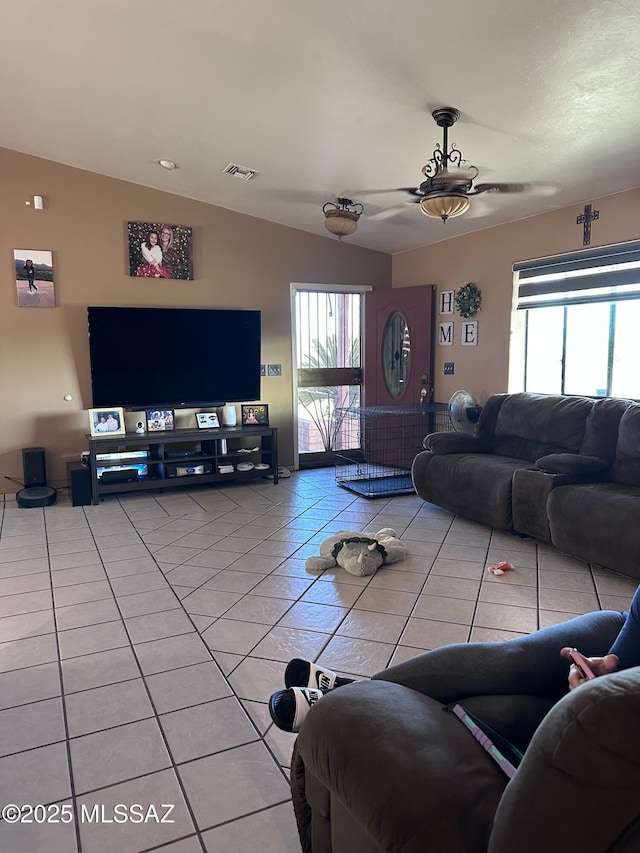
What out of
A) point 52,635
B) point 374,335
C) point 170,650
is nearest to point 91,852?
point 170,650

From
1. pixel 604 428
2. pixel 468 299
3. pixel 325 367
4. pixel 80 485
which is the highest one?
pixel 468 299

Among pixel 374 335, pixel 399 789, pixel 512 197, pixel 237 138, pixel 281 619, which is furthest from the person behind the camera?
pixel 374 335

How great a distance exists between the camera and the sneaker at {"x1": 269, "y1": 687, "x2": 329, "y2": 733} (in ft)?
4.71

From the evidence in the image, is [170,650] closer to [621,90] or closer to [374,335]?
[621,90]

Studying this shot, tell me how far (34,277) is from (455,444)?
13.3 feet

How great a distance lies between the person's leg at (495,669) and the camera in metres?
1.36

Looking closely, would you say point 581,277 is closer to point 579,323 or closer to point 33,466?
point 579,323

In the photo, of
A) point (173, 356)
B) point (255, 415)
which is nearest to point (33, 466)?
point (173, 356)

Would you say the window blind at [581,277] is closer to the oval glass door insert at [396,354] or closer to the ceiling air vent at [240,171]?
the oval glass door insert at [396,354]

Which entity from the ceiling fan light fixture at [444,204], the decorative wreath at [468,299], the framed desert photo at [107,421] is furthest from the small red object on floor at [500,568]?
the framed desert photo at [107,421]

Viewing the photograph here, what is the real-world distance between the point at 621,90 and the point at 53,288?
458 cm

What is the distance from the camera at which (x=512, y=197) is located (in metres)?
4.30

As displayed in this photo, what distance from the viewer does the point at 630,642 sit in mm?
1280

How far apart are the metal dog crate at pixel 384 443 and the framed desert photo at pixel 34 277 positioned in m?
3.07
